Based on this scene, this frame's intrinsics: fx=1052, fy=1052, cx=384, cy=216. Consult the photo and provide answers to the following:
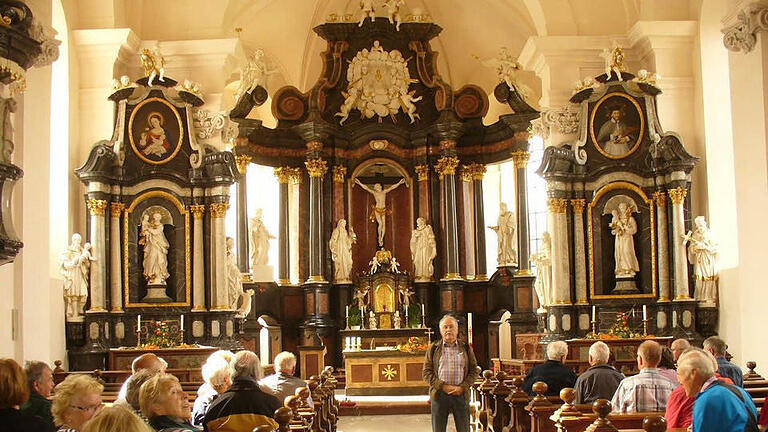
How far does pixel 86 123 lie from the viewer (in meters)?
18.6

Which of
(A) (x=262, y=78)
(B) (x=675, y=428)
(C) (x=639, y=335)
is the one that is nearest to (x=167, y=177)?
(A) (x=262, y=78)

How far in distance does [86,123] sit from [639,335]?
33.7 ft

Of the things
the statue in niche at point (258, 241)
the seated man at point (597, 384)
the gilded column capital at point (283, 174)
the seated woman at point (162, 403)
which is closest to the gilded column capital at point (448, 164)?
the gilded column capital at point (283, 174)

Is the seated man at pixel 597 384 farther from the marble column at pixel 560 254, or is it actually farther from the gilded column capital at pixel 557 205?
the gilded column capital at pixel 557 205

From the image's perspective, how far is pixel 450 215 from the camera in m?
22.9

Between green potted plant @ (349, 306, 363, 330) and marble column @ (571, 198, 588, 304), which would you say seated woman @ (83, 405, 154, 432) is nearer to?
marble column @ (571, 198, 588, 304)

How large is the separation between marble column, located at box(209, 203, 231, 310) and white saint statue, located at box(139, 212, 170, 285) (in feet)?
2.83

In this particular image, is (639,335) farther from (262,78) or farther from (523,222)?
(262,78)

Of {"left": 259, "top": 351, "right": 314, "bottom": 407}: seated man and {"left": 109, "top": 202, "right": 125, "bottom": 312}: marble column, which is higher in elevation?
{"left": 109, "top": 202, "right": 125, "bottom": 312}: marble column

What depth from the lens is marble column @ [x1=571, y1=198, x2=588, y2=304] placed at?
18.4 meters

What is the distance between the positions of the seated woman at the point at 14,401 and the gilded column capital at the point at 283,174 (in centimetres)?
1759

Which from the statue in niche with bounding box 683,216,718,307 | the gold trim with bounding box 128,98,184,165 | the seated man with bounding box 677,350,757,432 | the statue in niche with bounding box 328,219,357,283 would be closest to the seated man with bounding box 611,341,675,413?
the seated man with bounding box 677,350,757,432

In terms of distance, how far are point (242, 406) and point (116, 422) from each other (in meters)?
3.63

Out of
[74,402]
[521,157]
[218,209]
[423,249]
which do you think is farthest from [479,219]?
[74,402]
